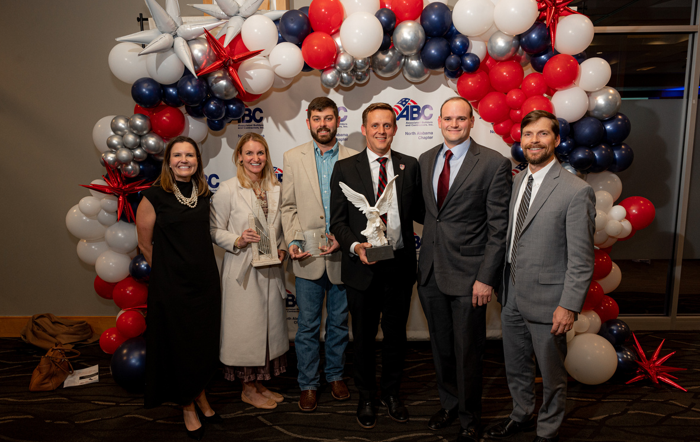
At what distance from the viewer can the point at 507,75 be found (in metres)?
3.02

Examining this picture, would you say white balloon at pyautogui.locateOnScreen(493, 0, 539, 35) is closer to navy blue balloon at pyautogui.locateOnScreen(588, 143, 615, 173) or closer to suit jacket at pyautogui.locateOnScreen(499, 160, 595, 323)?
navy blue balloon at pyautogui.locateOnScreen(588, 143, 615, 173)

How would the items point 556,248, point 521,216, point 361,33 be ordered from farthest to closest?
point 361,33 < point 521,216 < point 556,248

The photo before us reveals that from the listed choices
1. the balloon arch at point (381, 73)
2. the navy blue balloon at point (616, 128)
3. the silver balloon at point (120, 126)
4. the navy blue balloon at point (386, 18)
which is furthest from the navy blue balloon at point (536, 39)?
the silver balloon at point (120, 126)

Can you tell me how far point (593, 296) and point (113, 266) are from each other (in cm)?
393

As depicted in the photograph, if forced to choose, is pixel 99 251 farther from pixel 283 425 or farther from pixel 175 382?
pixel 283 425

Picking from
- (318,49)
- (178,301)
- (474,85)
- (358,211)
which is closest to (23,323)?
(178,301)

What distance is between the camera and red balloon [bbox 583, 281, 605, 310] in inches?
121

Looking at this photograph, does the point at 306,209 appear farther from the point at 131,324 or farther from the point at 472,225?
the point at 131,324

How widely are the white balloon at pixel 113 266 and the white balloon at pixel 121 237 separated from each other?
3.1 inches

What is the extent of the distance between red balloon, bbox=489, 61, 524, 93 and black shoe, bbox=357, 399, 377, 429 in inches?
101

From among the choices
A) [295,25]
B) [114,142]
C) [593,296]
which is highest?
[295,25]

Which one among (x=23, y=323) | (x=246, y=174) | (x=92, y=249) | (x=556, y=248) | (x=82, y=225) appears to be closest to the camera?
(x=556, y=248)

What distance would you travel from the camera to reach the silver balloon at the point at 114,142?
9.95 ft

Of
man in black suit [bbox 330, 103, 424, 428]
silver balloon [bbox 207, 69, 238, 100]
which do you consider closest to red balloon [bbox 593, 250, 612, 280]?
man in black suit [bbox 330, 103, 424, 428]
